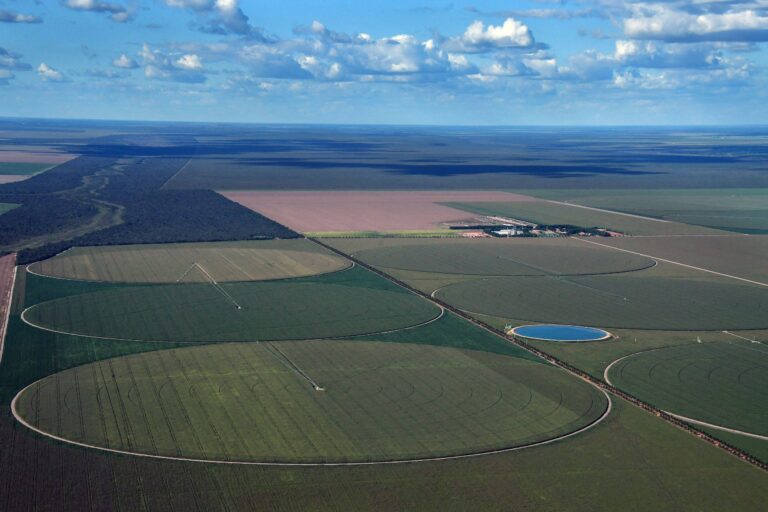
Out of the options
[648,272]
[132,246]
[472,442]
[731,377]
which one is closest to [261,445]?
[472,442]

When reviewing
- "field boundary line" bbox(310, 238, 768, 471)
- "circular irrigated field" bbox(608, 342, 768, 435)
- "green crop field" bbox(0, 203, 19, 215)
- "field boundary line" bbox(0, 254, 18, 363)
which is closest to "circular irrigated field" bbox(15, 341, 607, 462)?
"field boundary line" bbox(310, 238, 768, 471)

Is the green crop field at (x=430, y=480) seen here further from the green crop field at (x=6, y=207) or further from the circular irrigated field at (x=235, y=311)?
the green crop field at (x=6, y=207)

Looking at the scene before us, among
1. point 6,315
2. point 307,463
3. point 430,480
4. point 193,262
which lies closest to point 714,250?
point 193,262

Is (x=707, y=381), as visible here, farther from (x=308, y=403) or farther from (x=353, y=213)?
(x=353, y=213)

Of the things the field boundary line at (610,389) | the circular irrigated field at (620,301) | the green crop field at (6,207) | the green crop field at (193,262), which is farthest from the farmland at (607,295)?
the green crop field at (6,207)

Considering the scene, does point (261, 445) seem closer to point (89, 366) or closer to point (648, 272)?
Answer: point (89, 366)
